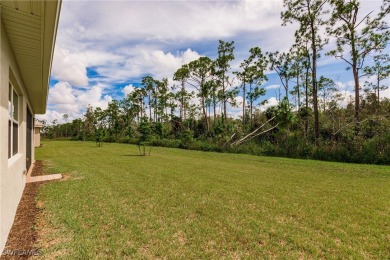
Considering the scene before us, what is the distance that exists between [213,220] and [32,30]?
4093mm

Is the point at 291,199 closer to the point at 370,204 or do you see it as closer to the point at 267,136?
the point at 370,204

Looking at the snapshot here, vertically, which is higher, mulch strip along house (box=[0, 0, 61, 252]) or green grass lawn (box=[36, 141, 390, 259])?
mulch strip along house (box=[0, 0, 61, 252])

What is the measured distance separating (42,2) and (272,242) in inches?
164

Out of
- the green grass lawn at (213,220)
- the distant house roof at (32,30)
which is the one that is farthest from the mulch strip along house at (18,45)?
the green grass lawn at (213,220)

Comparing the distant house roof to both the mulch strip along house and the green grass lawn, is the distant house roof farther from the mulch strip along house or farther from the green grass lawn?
→ the green grass lawn

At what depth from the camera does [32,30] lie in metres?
2.93

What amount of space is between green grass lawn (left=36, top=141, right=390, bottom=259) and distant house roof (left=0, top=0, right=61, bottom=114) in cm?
294

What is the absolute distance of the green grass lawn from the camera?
288 cm

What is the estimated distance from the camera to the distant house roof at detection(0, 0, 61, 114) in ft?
7.80

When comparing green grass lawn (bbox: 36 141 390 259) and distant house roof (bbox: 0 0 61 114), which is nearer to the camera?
distant house roof (bbox: 0 0 61 114)

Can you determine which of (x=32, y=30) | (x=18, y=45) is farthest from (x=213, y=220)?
(x=18, y=45)

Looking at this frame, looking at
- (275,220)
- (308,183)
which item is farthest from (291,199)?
(308,183)

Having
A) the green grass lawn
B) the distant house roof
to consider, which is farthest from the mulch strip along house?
the green grass lawn

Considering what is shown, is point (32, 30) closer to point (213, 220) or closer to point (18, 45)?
point (18, 45)
